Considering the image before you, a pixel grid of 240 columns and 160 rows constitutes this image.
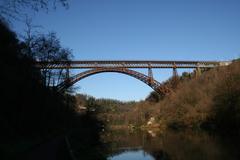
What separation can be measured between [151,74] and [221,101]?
16431mm

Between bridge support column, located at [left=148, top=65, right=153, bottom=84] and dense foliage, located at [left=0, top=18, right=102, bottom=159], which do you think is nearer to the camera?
dense foliage, located at [left=0, top=18, right=102, bottom=159]

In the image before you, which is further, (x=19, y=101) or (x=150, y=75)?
(x=150, y=75)

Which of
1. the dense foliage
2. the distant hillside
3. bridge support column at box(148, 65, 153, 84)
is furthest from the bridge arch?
the dense foliage

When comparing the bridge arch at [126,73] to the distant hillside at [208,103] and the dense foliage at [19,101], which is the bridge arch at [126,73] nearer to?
the distant hillside at [208,103]

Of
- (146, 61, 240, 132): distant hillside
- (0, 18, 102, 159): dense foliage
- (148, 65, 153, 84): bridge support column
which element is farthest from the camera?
(148, 65, 153, 84): bridge support column

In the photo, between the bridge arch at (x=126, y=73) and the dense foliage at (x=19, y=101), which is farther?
the bridge arch at (x=126, y=73)

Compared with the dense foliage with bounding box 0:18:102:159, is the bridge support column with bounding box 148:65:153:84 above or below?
above

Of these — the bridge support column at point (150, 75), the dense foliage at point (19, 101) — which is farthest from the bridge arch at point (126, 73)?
the dense foliage at point (19, 101)

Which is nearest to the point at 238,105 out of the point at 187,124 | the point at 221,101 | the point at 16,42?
the point at 221,101

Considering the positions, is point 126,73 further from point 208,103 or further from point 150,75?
point 208,103

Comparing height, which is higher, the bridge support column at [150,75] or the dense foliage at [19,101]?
the bridge support column at [150,75]

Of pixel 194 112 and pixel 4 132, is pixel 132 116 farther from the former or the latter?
pixel 4 132

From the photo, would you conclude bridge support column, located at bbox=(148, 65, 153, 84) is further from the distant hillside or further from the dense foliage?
the dense foliage

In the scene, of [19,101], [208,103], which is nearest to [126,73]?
[208,103]
